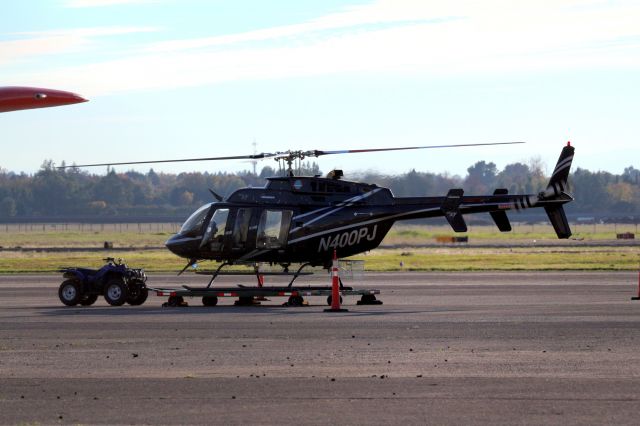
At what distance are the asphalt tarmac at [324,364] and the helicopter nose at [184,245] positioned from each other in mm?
2277

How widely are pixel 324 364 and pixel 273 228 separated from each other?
13.4 meters

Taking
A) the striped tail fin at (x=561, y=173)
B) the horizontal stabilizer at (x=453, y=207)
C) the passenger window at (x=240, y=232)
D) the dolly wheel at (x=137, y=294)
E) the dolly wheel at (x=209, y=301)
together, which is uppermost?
the striped tail fin at (x=561, y=173)

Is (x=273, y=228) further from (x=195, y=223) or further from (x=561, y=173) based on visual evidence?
(x=561, y=173)

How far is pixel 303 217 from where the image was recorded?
30016 mm

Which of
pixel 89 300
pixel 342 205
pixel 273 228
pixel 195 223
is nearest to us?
pixel 89 300

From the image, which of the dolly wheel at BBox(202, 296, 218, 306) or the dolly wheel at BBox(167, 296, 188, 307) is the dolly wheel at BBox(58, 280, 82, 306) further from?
the dolly wheel at BBox(202, 296, 218, 306)

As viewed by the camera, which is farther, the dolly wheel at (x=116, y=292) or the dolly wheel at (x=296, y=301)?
the dolly wheel at (x=116, y=292)

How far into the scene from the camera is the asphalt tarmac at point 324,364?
42.2 feet

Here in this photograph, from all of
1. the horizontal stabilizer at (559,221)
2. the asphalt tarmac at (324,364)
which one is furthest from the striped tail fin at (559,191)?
the asphalt tarmac at (324,364)

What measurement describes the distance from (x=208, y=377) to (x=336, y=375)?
1672mm

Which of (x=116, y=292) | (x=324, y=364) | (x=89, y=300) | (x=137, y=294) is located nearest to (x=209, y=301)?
(x=137, y=294)

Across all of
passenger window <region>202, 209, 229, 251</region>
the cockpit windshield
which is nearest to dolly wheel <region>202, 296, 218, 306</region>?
passenger window <region>202, 209, 229, 251</region>

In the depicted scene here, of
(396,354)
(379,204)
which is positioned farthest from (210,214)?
(396,354)

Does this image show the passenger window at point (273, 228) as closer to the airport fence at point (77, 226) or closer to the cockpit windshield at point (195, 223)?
the cockpit windshield at point (195, 223)
